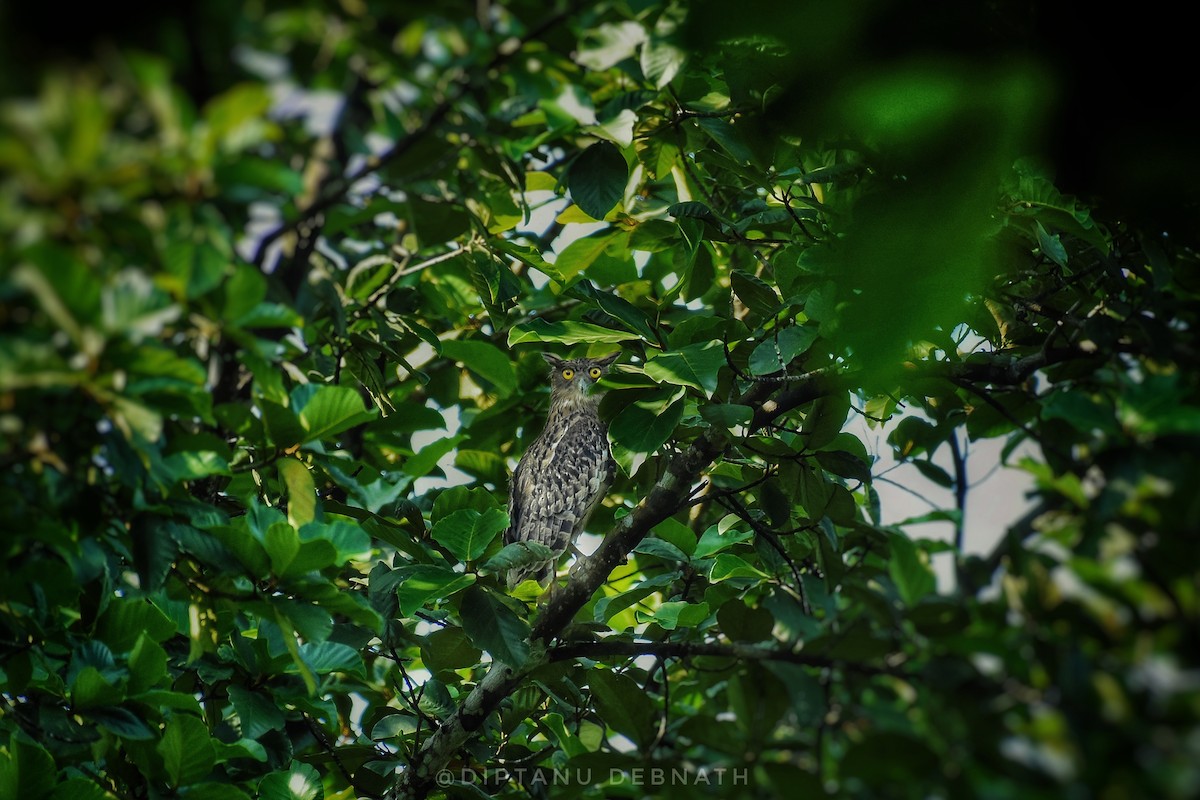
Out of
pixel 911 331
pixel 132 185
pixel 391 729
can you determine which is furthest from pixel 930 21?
pixel 391 729

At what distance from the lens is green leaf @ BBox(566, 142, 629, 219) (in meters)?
1.58

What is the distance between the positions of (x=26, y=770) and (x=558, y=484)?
2.02m

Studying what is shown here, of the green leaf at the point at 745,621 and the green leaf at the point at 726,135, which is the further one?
the green leaf at the point at 726,135

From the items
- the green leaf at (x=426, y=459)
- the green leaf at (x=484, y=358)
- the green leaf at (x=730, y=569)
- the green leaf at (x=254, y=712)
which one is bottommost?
the green leaf at (x=254, y=712)

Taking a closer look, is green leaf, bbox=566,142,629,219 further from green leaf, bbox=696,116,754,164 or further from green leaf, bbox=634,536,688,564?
green leaf, bbox=634,536,688,564

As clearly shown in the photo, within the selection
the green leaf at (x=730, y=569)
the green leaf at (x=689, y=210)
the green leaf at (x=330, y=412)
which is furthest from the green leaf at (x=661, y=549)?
the green leaf at (x=330, y=412)

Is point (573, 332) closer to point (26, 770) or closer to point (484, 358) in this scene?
point (484, 358)

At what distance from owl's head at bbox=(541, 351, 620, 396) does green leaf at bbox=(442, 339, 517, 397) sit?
151cm

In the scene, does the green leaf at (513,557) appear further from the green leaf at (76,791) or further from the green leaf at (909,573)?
the green leaf at (909,573)

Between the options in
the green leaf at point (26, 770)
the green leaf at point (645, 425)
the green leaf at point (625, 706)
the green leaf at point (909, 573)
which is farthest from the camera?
the green leaf at point (645, 425)

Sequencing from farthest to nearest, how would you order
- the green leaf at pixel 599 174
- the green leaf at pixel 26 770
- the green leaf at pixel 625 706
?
the green leaf at pixel 599 174 < the green leaf at pixel 26 770 < the green leaf at pixel 625 706

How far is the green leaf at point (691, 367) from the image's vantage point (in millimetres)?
1638

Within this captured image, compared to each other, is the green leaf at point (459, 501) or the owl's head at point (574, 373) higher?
the owl's head at point (574, 373)

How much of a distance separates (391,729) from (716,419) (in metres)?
1.19
